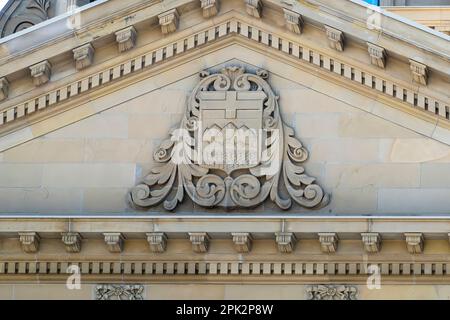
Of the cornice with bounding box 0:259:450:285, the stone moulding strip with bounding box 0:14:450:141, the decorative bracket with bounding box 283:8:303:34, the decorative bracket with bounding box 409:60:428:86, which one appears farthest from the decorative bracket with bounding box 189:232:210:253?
the decorative bracket with bounding box 409:60:428:86

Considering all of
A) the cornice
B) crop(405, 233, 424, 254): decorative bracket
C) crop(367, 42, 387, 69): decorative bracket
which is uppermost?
crop(367, 42, 387, 69): decorative bracket

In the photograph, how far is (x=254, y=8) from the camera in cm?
3556

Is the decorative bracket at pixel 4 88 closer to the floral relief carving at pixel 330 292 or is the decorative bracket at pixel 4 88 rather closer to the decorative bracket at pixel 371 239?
the floral relief carving at pixel 330 292

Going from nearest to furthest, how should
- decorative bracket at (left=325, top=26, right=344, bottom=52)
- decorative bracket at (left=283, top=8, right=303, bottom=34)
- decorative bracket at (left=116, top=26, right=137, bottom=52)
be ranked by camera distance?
decorative bracket at (left=325, top=26, right=344, bottom=52) → decorative bracket at (left=283, top=8, right=303, bottom=34) → decorative bracket at (left=116, top=26, right=137, bottom=52)

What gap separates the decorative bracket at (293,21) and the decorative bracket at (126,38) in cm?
216

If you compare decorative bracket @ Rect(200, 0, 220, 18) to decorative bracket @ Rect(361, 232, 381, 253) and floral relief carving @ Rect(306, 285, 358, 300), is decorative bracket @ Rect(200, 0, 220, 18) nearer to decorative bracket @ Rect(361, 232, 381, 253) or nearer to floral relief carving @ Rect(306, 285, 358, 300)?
decorative bracket @ Rect(361, 232, 381, 253)

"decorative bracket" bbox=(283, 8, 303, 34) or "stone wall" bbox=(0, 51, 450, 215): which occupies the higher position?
"decorative bracket" bbox=(283, 8, 303, 34)

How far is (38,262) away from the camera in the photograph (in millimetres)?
35156

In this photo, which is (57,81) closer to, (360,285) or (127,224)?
(127,224)

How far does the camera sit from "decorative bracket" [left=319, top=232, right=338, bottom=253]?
3428 cm

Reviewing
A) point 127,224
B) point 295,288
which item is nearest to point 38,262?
point 127,224

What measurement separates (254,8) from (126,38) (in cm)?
185

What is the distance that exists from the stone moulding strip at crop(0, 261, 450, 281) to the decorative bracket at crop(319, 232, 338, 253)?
242mm

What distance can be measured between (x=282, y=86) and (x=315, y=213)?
2000 mm
